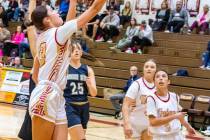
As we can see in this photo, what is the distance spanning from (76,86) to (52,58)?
227 cm

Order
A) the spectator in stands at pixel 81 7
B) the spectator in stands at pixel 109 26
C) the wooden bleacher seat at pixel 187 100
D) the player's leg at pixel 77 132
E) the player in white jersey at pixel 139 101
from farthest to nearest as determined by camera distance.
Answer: the spectator in stands at pixel 81 7 → the spectator in stands at pixel 109 26 → the wooden bleacher seat at pixel 187 100 → the player's leg at pixel 77 132 → the player in white jersey at pixel 139 101

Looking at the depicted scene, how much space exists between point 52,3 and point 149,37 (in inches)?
246

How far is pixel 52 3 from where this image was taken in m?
A: 20.5

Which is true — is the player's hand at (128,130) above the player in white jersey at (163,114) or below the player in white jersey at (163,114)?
below

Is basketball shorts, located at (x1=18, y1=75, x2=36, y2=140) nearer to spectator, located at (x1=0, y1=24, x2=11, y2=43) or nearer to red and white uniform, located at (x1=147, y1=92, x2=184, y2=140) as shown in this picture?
red and white uniform, located at (x1=147, y1=92, x2=184, y2=140)

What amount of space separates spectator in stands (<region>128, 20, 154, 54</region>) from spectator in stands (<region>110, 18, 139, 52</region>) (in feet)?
0.56

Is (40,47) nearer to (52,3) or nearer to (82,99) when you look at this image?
(82,99)

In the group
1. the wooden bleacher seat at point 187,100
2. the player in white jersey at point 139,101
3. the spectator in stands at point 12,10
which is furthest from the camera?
the spectator in stands at point 12,10

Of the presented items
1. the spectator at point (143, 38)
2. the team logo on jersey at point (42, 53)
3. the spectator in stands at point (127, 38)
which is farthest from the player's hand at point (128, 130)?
the spectator in stands at point (127, 38)

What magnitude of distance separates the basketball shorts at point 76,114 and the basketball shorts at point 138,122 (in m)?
0.66

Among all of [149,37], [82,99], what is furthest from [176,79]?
[82,99]

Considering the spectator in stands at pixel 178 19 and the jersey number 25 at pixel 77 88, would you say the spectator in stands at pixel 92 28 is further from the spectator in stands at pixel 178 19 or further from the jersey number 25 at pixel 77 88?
the jersey number 25 at pixel 77 88

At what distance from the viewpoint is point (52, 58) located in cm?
379

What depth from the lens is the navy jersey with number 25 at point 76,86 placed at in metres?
6.00
